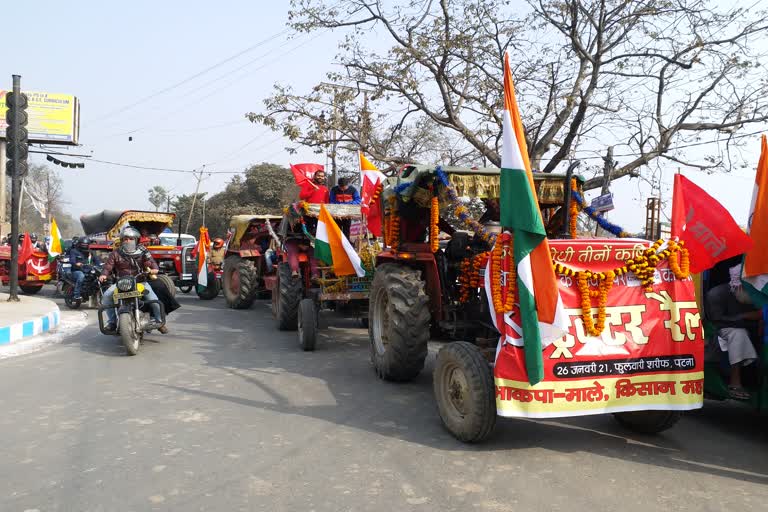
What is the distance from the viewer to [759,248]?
15.5 ft

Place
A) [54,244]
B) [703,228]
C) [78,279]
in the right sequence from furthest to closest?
1. [54,244]
2. [78,279]
3. [703,228]

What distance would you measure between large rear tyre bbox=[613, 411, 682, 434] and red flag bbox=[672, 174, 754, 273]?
1161 millimetres

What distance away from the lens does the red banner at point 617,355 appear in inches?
175

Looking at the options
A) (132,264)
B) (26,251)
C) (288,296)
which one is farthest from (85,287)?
(288,296)

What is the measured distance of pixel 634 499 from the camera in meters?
3.76

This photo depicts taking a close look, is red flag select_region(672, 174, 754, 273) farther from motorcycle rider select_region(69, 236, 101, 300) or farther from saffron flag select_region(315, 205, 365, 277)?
motorcycle rider select_region(69, 236, 101, 300)

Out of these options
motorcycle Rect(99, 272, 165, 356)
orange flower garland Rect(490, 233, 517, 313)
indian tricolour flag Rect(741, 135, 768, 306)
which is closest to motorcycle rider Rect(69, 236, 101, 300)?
motorcycle Rect(99, 272, 165, 356)

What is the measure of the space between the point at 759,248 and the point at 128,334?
7267 millimetres

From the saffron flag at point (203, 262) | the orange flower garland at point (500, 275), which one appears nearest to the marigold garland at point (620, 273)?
the orange flower garland at point (500, 275)

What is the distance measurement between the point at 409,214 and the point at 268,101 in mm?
11852

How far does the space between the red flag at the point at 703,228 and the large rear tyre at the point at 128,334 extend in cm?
672

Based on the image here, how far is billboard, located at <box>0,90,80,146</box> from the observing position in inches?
1788

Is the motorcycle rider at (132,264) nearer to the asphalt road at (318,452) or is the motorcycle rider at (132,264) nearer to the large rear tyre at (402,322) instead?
the asphalt road at (318,452)

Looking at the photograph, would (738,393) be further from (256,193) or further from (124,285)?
(256,193)
